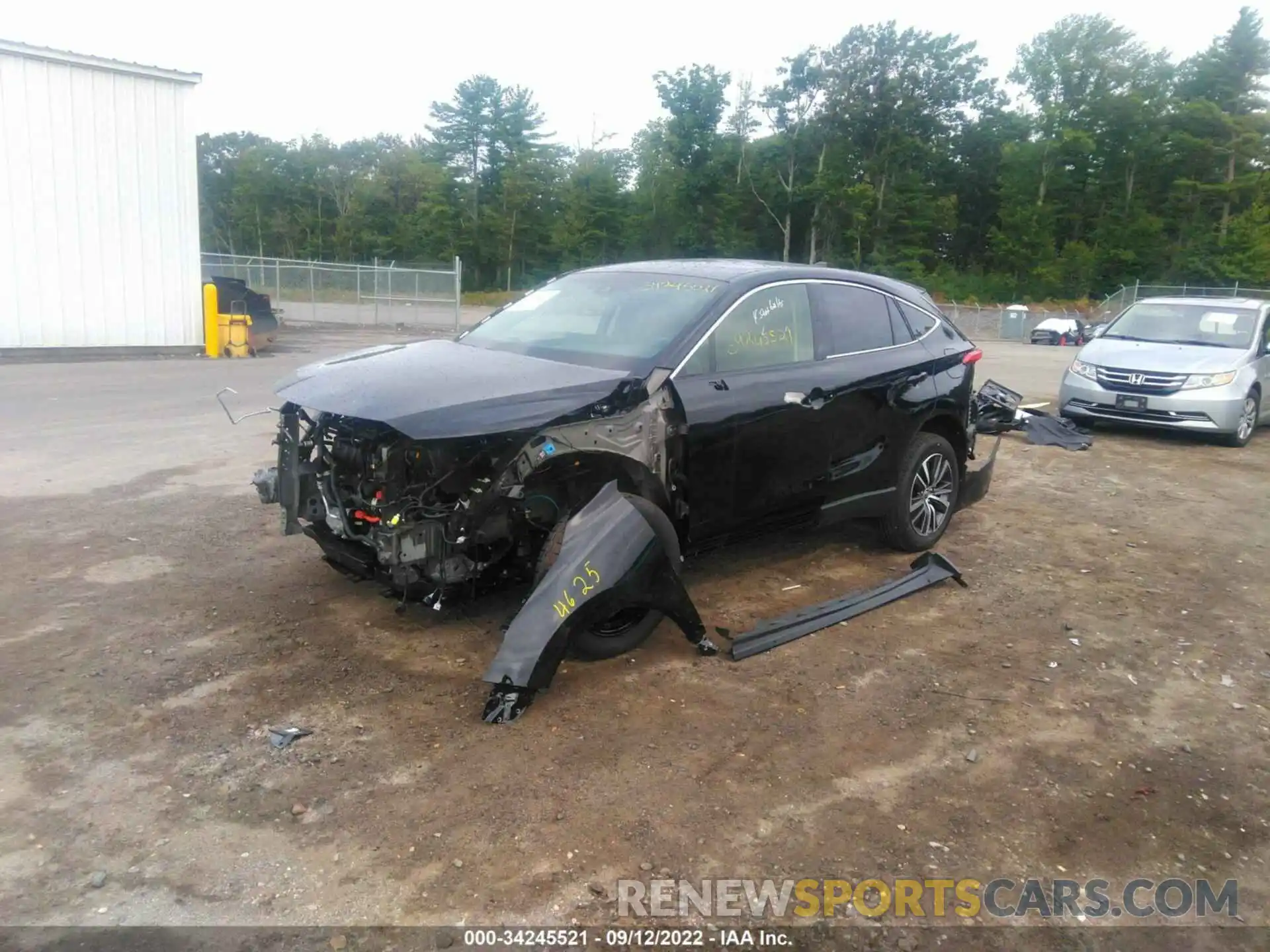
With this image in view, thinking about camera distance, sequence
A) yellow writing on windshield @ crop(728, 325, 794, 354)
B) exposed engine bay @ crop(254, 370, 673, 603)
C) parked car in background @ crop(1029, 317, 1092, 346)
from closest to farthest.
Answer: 1. exposed engine bay @ crop(254, 370, 673, 603)
2. yellow writing on windshield @ crop(728, 325, 794, 354)
3. parked car in background @ crop(1029, 317, 1092, 346)

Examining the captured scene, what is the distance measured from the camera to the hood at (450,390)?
393 cm

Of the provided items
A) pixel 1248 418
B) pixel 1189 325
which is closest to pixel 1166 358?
pixel 1189 325

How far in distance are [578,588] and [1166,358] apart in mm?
9480

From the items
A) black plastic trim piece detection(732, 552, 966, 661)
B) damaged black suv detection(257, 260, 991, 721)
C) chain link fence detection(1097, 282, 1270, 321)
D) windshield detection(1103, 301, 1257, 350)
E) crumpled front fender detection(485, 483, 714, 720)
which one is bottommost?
black plastic trim piece detection(732, 552, 966, 661)

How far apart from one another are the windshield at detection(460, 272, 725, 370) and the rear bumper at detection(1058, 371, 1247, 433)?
301 inches

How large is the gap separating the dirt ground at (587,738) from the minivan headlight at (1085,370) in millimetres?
5025

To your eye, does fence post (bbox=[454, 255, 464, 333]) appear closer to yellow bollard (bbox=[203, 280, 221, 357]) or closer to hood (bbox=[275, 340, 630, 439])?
yellow bollard (bbox=[203, 280, 221, 357])

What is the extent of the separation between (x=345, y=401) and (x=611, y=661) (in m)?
1.72

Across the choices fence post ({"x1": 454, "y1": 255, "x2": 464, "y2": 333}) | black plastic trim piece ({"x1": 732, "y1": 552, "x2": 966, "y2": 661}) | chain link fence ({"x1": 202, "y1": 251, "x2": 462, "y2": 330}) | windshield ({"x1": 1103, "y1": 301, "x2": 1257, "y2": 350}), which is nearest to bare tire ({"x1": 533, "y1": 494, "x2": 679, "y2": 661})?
black plastic trim piece ({"x1": 732, "y1": 552, "x2": 966, "y2": 661})

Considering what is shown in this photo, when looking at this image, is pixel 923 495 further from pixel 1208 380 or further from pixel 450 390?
pixel 1208 380

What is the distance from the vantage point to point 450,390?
4145mm

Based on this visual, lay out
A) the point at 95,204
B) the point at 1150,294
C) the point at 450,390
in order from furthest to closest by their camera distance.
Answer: the point at 1150,294 < the point at 95,204 < the point at 450,390


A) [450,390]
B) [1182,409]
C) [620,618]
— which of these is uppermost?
[450,390]

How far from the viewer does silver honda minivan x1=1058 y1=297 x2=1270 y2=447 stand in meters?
10.5
